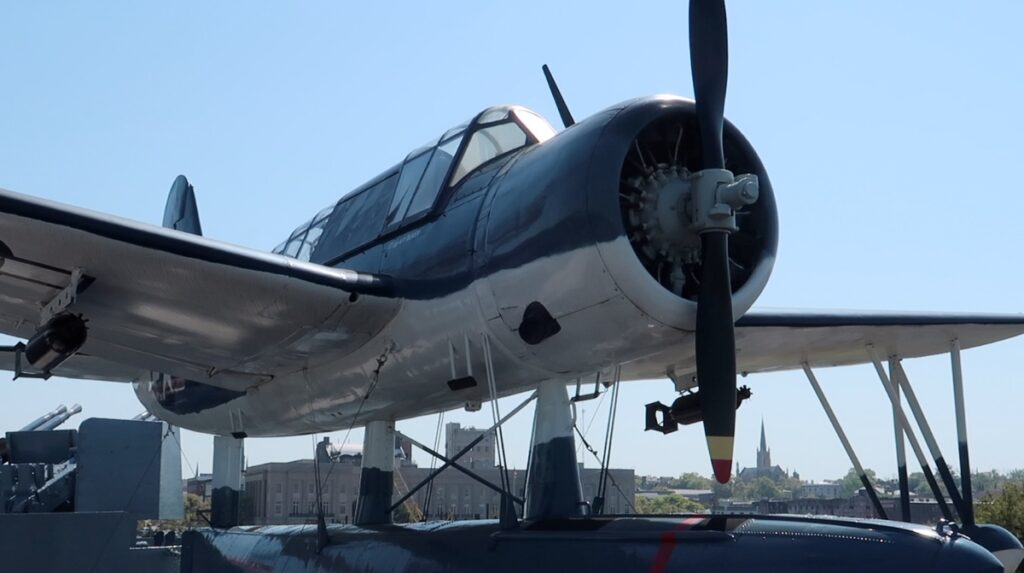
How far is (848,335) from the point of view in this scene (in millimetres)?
12914

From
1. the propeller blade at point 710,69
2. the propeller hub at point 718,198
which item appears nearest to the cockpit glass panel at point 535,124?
the propeller blade at point 710,69

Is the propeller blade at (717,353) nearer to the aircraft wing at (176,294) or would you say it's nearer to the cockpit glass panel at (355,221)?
the aircraft wing at (176,294)

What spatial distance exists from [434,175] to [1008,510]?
96.2 ft

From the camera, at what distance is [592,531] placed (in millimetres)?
9047

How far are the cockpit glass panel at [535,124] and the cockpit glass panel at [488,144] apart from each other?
3.2 inches

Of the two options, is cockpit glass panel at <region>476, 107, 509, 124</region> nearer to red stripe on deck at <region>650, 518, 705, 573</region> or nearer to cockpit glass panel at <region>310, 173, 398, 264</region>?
cockpit glass panel at <region>310, 173, 398, 264</region>

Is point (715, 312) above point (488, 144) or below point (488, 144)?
below

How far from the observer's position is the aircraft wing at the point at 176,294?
9219mm

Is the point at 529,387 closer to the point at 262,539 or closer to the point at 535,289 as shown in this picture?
the point at 535,289

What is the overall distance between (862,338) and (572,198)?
18.3 ft

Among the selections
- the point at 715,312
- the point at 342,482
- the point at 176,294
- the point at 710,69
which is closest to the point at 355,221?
the point at 176,294

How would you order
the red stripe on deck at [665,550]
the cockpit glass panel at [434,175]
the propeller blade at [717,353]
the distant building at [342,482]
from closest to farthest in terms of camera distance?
1. the red stripe on deck at [665,550]
2. the propeller blade at [717,353]
3. the cockpit glass panel at [434,175]
4. the distant building at [342,482]

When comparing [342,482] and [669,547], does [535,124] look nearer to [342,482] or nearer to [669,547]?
[669,547]

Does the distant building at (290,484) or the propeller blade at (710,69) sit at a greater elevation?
the propeller blade at (710,69)
